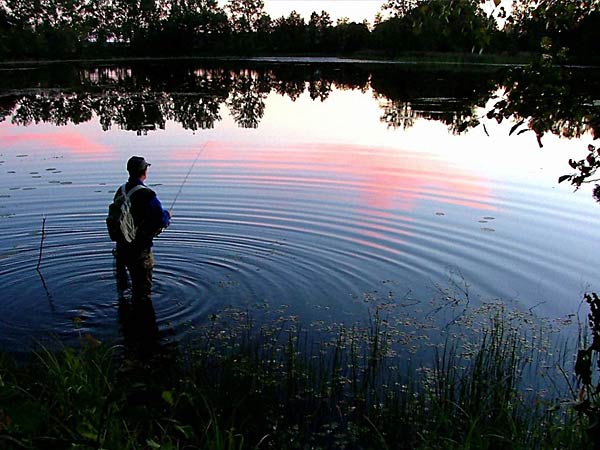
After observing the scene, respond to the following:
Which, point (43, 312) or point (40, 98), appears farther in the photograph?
point (40, 98)

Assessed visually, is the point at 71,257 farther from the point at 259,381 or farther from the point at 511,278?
the point at 511,278

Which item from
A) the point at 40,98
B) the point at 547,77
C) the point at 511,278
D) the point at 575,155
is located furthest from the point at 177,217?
the point at 40,98

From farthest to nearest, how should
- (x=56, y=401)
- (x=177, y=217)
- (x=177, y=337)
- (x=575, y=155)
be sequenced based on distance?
(x=575, y=155), (x=177, y=217), (x=177, y=337), (x=56, y=401)

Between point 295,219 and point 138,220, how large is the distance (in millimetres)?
5227

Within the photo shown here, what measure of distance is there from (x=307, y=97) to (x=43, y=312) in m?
32.7

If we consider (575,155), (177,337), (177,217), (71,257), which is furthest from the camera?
(575,155)

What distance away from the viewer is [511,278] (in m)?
9.26

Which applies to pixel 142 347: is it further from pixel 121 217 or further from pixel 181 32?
pixel 181 32

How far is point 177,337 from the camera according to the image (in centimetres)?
705

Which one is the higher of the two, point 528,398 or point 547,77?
point 547,77

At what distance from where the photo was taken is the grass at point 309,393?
456 cm

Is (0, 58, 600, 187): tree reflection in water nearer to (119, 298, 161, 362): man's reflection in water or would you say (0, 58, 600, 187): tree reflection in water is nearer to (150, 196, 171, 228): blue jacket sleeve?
(150, 196, 171, 228): blue jacket sleeve

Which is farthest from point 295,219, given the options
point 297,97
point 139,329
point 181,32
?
point 181,32

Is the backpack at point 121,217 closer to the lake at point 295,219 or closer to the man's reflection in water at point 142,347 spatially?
the man's reflection in water at point 142,347
